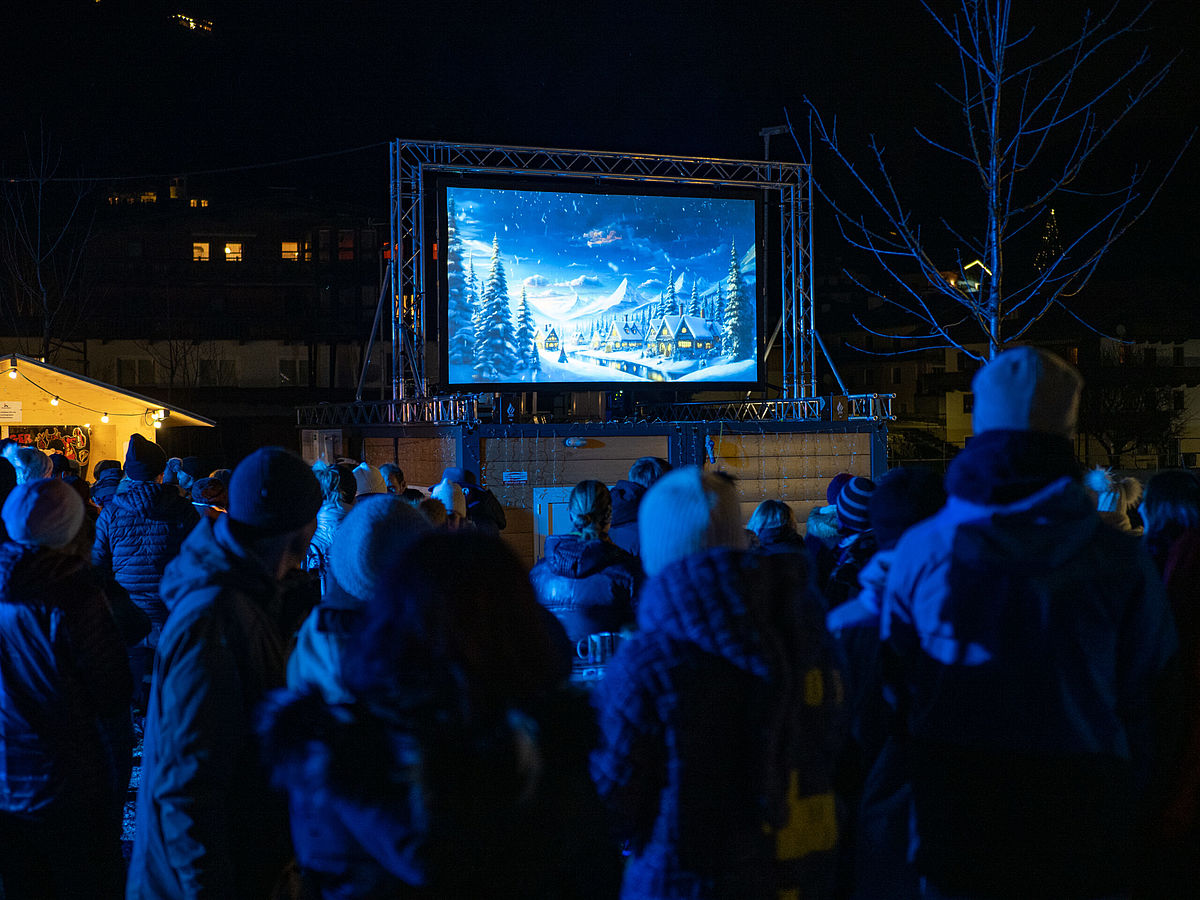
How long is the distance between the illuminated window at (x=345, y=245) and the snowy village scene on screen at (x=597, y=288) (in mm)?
27636

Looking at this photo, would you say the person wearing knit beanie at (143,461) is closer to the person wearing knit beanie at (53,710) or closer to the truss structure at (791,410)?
the person wearing knit beanie at (53,710)

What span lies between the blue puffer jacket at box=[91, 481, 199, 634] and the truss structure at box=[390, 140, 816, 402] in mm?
7248

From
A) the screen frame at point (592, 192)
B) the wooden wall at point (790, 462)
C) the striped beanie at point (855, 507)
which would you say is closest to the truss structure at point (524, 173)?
the screen frame at point (592, 192)

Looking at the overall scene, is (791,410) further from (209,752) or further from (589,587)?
(209,752)

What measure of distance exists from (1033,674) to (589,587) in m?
2.06

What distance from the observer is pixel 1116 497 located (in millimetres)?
4793

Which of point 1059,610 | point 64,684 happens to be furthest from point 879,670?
point 64,684

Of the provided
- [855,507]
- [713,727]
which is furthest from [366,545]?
[855,507]

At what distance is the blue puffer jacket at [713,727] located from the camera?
6.08 ft

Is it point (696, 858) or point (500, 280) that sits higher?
point (500, 280)

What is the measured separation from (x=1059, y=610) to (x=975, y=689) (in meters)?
0.23

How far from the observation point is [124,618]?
13.3 ft

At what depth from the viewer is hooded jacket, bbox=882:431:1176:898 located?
6.53 feet

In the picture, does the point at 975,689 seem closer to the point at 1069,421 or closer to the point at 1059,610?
the point at 1059,610
